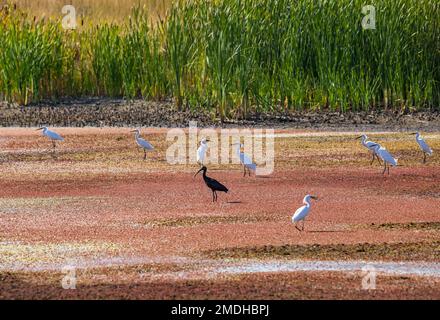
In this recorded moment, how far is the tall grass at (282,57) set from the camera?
73.4 feet

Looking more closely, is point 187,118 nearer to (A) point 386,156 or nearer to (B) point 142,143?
(B) point 142,143

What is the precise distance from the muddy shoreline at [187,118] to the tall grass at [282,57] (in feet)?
0.84

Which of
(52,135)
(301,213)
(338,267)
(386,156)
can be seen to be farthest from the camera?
(52,135)

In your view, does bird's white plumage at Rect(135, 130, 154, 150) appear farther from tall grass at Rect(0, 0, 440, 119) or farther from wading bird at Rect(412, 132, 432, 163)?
tall grass at Rect(0, 0, 440, 119)

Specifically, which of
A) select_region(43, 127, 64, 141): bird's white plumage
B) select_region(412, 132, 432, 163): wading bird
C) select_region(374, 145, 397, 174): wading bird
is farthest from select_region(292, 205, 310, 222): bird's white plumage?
select_region(43, 127, 64, 141): bird's white plumage

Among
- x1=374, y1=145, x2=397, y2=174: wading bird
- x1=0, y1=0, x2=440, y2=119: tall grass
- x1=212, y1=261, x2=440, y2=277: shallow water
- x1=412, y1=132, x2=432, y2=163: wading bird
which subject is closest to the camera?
x1=212, y1=261, x2=440, y2=277: shallow water

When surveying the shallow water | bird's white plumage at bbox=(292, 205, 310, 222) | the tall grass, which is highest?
the tall grass

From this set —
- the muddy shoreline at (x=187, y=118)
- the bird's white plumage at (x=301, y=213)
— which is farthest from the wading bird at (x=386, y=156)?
the muddy shoreline at (x=187, y=118)

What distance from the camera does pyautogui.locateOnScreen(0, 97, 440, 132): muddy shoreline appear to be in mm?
21953

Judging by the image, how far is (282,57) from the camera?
2262 centimetres

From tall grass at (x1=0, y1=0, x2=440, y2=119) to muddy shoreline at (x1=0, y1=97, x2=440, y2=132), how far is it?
258 mm

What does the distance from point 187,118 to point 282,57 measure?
2160 mm

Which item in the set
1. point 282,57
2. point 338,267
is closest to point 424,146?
point 282,57

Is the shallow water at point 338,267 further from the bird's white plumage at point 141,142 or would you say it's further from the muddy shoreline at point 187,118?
the muddy shoreline at point 187,118
